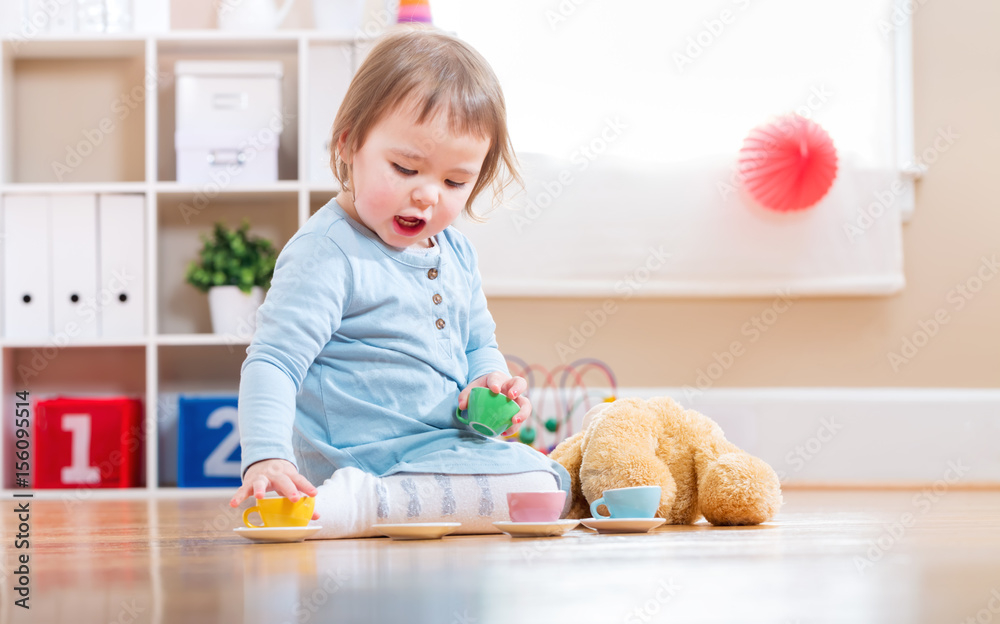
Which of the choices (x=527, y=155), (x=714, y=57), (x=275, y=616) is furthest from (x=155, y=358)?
(x=275, y=616)

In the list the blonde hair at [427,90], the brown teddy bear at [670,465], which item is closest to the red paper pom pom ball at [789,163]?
the brown teddy bear at [670,465]

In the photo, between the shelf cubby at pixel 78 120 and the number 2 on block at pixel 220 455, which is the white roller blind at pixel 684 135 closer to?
the number 2 on block at pixel 220 455

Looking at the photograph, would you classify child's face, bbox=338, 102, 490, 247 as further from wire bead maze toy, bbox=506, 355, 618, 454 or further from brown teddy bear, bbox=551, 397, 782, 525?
wire bead maze toy, bbox=506, 355, 618, 454

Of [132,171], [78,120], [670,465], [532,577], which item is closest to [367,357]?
[670,465]

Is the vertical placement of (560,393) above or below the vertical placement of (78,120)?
below

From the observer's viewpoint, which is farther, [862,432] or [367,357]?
[862,432]

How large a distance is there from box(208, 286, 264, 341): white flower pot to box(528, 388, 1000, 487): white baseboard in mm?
719

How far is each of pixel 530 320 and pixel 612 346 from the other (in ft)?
0.67

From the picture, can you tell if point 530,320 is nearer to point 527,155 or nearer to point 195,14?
point 527,155

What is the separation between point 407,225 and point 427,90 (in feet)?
0.50

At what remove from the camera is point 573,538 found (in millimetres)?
931

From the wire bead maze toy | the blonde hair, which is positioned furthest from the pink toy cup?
the wire bead maze toy

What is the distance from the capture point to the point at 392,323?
1111mm

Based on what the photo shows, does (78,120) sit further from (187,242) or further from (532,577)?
(532,577)
